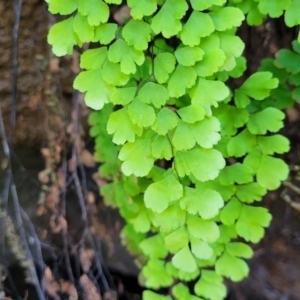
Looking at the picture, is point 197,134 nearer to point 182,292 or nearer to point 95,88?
point 95,88

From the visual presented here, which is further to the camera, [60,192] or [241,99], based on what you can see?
[60,192]

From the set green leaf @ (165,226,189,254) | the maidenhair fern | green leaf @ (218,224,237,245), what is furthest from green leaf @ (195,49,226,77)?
green leaf @ (218,224,237,245)

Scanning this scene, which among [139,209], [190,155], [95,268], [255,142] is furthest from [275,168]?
[95,268]

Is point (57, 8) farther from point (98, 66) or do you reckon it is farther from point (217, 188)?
point (217, 188)

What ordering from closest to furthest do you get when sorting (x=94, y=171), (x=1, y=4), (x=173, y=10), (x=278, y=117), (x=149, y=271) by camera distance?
(x=173, y=10) → (x=278, y=117) → (x=1, y=4) → (x=149, y=271) → (x=94, y=171)

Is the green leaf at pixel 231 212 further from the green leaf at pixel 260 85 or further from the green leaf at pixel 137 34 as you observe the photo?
the green leaf at pixel 137 34

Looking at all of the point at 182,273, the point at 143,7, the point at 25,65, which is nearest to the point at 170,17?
the point at 143,7
